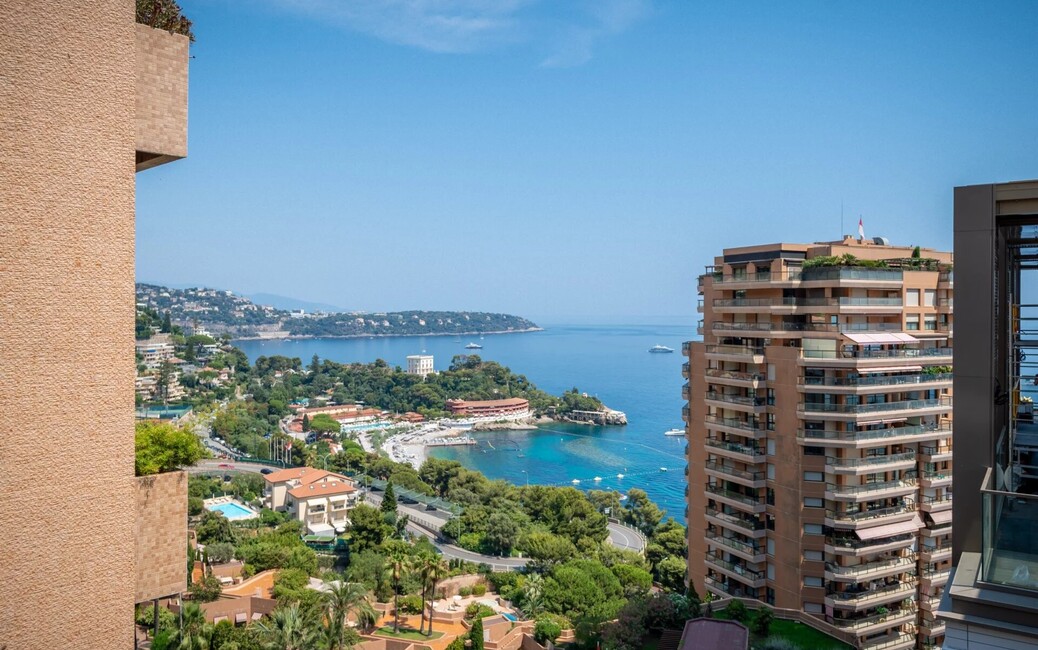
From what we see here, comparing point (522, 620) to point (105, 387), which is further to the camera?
point (522, 620)

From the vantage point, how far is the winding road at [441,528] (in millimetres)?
22867

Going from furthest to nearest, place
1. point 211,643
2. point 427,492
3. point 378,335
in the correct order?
point 378,335
point 427,492
point 211,643

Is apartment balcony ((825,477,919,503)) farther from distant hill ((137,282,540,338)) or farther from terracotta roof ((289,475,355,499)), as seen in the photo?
distant hill ((137,282,540,338))

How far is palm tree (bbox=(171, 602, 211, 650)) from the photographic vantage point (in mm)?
9344

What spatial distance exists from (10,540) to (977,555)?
4083 mm

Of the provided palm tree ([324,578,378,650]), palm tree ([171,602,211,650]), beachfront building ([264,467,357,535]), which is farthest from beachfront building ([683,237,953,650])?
beachfront building ([264,467,357,535])

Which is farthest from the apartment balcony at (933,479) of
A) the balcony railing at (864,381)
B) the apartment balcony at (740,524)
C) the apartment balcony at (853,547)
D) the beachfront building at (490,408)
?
the beachfront building at (490,408)

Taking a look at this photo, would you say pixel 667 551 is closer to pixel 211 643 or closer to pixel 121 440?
pixel 211 643

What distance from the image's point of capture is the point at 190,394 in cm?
5444

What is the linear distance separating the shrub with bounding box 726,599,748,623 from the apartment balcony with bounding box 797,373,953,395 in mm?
3423

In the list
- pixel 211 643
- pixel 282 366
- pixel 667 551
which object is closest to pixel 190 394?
pixel 282 366

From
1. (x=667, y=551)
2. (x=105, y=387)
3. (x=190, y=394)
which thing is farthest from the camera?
(x=190, y=394)

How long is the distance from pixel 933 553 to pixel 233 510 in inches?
873

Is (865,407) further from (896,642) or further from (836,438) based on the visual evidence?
(896,642)
